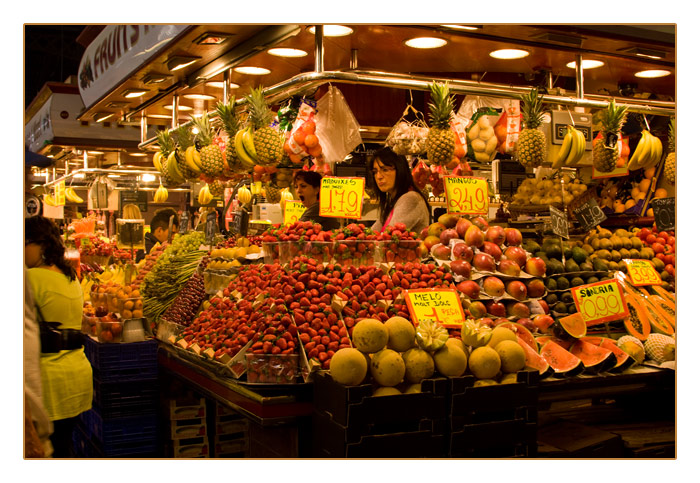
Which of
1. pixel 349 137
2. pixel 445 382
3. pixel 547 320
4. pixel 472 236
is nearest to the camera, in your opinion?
pixel 445 382

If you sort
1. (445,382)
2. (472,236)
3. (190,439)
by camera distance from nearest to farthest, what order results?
(445,382)
(472,236)
(190,439)

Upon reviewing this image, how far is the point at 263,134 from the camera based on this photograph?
13.3ft

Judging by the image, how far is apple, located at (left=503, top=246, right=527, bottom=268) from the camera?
372cm

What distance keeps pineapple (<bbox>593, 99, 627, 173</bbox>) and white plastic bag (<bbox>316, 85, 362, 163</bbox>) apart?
1.62m

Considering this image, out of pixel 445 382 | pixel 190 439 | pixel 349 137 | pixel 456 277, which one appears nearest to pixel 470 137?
pixel 349 137

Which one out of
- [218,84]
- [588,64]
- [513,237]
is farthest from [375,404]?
[218,84]

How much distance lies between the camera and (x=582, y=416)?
3740 millimetres

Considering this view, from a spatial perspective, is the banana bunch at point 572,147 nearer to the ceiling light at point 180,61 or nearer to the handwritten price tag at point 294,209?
the handwritten price tag at point 294,209

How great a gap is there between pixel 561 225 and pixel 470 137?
2.86 ft

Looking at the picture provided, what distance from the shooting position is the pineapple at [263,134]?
404 centimetres

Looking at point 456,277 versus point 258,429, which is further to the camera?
point 456,277

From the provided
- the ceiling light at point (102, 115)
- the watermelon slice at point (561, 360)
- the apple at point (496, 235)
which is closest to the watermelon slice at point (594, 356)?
the watermelon slice at point (561, 360)
